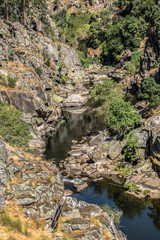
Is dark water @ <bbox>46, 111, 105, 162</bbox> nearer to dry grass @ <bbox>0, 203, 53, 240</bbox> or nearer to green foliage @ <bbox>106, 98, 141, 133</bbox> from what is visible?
green foliage @ <bbox>106, 98, 141, 133</bbox>

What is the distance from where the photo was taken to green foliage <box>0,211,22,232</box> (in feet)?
64.2

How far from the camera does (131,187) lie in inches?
1706

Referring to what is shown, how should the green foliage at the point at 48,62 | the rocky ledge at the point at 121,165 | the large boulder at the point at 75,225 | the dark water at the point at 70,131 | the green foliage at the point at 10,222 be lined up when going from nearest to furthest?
the green foliage at the point at 10,222 < the large boulder at the point at 75,225 < the rocky ledge at the point at 121,165 < the dark water at the point at 70,131 < the green foliage at the point at 48,62

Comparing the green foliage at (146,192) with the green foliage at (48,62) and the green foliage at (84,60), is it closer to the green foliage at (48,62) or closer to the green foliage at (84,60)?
the green foliage at (48,62)

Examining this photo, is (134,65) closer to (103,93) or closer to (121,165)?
(103,93)

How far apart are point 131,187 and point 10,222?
2863 centimetres

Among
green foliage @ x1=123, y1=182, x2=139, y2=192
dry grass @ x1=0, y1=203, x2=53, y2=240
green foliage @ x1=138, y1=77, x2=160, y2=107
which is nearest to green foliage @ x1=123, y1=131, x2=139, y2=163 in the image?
green foliage @ x1=123, y1=182, x2=139, y2=192

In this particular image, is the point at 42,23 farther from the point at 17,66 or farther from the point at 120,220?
the point at 120,220

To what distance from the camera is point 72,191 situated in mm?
44188

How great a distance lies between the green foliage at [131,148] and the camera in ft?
170

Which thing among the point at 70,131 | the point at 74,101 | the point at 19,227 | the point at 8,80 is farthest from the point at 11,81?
the point at 19,227

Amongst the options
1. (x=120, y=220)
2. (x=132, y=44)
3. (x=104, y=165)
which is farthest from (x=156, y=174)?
(x=132, y=44)

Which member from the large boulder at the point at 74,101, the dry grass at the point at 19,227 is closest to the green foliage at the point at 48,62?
the large boulder at the point at 74,101

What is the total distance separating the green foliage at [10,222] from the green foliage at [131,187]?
27709 millimetres
